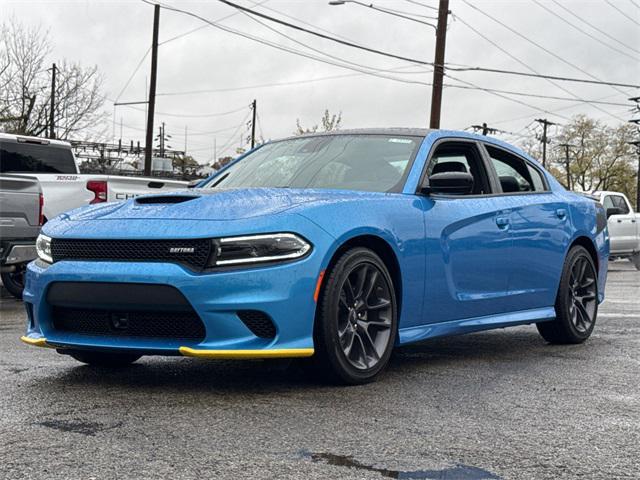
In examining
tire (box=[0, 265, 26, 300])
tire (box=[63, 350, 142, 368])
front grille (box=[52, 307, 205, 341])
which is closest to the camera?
front grille (box=[52, 307, 205, 341])

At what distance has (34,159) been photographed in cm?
1398

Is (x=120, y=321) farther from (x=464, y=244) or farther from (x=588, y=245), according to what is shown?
(x=588, y=245)

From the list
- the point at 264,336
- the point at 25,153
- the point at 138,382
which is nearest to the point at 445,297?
the point at 264,336

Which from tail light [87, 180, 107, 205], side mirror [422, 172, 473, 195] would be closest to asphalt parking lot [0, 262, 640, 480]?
side mirror [422, 172, 473, 195]

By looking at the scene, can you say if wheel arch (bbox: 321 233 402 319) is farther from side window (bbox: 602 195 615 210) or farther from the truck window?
the truck window

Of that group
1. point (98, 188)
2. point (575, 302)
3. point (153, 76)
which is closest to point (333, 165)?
point (575, 302)

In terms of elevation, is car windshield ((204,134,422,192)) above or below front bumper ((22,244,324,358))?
above

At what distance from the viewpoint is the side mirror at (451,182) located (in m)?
5.71

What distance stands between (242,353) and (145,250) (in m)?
0.70

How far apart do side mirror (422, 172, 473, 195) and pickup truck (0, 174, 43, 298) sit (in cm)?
618

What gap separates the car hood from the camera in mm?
4887

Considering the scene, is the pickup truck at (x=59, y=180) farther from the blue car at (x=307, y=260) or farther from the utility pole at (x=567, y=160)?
the utility pole at (x=567, y=160)

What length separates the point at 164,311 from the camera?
15.3 ft

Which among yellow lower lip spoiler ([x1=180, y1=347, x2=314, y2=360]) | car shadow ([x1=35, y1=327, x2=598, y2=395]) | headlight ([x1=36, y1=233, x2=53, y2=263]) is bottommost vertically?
car shadow ([x1=35, y1=327, x2=598, y2=395])
